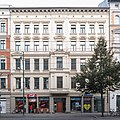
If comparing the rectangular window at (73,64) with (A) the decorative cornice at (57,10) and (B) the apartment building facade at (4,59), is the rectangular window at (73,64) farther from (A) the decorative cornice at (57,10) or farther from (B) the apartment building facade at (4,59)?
(B) the apartment building facade at (4,59)

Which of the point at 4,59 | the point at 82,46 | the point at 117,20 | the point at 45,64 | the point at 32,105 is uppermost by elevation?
the point at 117,20

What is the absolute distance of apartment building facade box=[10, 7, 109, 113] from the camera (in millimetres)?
67938

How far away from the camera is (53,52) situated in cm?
6819

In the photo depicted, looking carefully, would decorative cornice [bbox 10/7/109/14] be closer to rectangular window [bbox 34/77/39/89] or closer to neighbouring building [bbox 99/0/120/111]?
neighbouring building [bbox 99/0/120/111]

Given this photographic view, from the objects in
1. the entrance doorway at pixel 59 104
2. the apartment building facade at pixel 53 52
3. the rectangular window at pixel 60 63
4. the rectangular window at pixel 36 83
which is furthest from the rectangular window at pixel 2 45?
the entrance doorway at pixel 59 104

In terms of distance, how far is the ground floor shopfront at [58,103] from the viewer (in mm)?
67875

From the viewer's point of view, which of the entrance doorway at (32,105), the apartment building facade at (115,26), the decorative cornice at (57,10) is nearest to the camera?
the entrance doorway at (32,105)

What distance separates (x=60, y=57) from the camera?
68.1 metres

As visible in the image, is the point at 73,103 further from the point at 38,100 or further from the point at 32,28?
the point at 32,28

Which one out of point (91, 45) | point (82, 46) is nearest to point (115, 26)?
point (91, 45)

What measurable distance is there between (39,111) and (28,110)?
206 cm

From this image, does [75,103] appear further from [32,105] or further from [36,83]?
[36,83]

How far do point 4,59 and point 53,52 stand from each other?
29.7 feet

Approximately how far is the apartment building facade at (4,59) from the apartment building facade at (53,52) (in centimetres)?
80
